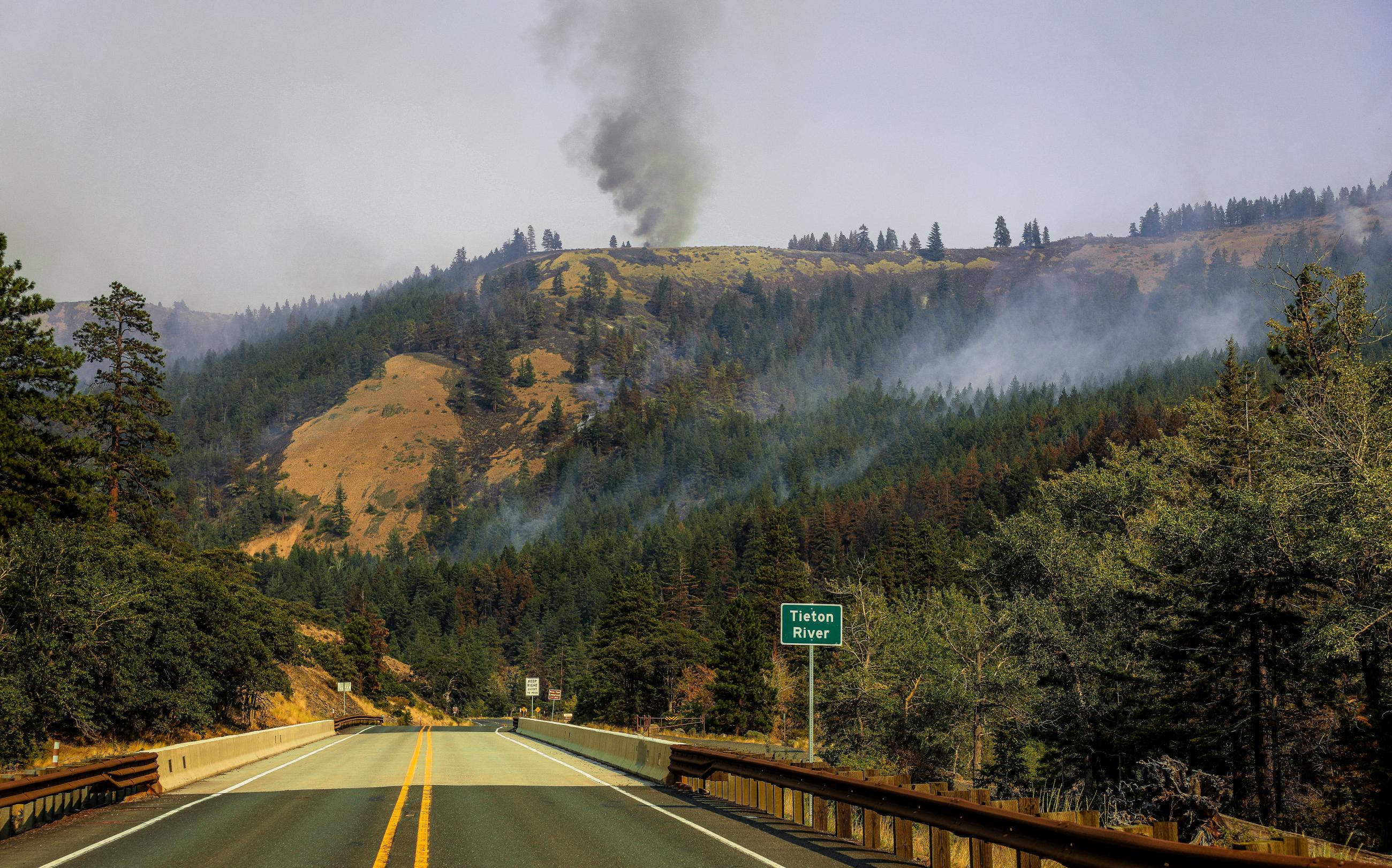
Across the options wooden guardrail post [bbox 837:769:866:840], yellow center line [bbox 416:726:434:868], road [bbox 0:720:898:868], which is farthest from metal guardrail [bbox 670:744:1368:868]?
yellow center line [bbox 416:726:434:868]

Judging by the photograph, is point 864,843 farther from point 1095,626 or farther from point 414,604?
point 414,604

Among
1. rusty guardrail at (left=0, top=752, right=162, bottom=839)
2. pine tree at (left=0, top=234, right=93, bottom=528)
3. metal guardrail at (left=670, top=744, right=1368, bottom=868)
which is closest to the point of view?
metal guardrail at (left=670, top=744, right=1368, bottom=868)

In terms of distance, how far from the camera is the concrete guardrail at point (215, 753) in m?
19.6

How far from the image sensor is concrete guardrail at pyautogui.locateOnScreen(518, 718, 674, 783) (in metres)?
21.9

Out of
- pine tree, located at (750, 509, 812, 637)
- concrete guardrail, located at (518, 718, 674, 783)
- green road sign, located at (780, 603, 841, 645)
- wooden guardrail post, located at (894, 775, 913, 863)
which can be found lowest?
concrete guardrail, located at (518, 718, 674, 783)

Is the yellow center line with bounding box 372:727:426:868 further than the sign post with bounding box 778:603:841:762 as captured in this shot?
No

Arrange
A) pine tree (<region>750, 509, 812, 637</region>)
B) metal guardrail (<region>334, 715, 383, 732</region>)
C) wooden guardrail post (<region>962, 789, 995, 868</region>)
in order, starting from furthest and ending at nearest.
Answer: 1. pine tree (<region>750, 509, 812, 637</region>)
2. metal guardrail (<region>334, 715, 383, 732</region>)
3. wooden guardrail post (<region>962, 789, 995, 868</region>)

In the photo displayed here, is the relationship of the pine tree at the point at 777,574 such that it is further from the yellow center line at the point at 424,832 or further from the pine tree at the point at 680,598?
the yellow center line at the point at 424,832

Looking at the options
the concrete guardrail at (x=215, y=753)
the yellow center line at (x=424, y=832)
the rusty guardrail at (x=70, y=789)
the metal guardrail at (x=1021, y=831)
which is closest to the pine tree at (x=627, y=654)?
the concrete guardrail at (x=215, y=753)

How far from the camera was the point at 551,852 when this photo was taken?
36.4 ft

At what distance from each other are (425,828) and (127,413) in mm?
39804

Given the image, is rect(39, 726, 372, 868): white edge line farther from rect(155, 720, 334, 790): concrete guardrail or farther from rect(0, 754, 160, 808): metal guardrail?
rect(0, 754, 160, 808): metal guardrail

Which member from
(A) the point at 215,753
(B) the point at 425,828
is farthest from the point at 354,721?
(B) the point at 425,828

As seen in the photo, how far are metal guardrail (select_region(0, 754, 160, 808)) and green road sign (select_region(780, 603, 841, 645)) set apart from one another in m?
11.3
